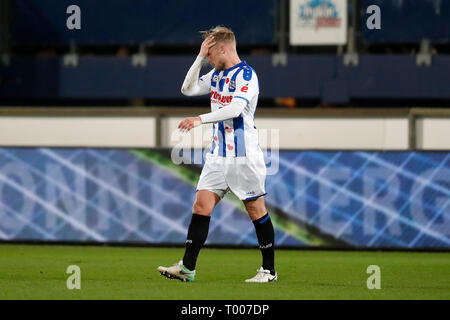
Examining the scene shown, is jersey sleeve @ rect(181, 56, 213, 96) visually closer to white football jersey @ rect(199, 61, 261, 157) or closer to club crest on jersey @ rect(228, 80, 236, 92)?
white football jersey @ rect(199, 61, 261, 157)

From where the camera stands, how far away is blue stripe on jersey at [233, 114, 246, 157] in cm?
860

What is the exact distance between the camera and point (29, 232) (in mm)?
14188

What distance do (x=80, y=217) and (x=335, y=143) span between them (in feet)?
15.9

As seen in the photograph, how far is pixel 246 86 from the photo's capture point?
27.9 feet

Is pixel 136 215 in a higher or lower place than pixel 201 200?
lower

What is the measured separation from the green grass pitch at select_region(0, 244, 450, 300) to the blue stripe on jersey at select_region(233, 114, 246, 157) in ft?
3.71

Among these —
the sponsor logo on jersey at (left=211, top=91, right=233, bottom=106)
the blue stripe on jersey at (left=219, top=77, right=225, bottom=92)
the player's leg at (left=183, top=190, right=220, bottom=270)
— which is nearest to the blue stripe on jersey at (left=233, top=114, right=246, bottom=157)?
the sponsor logo on jersey at (left=211, top=91, right=233, bottom=106)

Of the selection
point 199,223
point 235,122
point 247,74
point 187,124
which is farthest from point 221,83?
point 199,223

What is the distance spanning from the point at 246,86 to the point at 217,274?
2233 millimetres

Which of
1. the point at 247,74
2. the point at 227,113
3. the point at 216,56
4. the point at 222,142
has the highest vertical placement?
the point at 216,56

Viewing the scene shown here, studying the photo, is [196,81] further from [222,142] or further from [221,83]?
[222,142]

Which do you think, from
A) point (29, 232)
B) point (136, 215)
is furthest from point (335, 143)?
point (29, 232)

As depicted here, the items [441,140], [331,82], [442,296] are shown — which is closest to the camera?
[442,296]

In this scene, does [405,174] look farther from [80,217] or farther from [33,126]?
[33,126]
